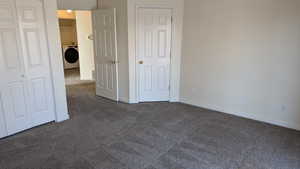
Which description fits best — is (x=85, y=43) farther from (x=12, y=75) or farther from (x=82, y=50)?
(x=12, y=75)

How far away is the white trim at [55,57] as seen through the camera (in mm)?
3348

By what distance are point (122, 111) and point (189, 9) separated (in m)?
2.57

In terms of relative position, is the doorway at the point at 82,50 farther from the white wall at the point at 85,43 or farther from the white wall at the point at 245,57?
the white wall at the point at 245,57

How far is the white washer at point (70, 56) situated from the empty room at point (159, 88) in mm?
4270

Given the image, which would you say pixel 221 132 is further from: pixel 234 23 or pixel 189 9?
pixel 189 9

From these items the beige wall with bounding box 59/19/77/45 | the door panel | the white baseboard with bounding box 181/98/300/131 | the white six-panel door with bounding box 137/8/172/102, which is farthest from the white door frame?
the beige wall with bounding box 59/19/77/45

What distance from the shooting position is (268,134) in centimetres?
328

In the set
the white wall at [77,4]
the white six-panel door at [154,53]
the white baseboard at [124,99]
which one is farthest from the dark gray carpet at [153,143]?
the white wall at [77,4]

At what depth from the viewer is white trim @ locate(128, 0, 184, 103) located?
4238 mm

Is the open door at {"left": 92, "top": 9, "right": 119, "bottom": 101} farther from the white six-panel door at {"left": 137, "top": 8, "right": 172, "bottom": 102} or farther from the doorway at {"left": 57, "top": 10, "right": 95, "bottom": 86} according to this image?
the doorway at {"left": 57, "top": 10, "right": 95, "bottom": 86}

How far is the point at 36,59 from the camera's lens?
333 cm

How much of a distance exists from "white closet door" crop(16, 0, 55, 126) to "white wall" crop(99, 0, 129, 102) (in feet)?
5.15

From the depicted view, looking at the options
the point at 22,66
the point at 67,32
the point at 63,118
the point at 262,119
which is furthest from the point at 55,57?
the point at 67,32

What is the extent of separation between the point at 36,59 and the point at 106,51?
5.55ft
